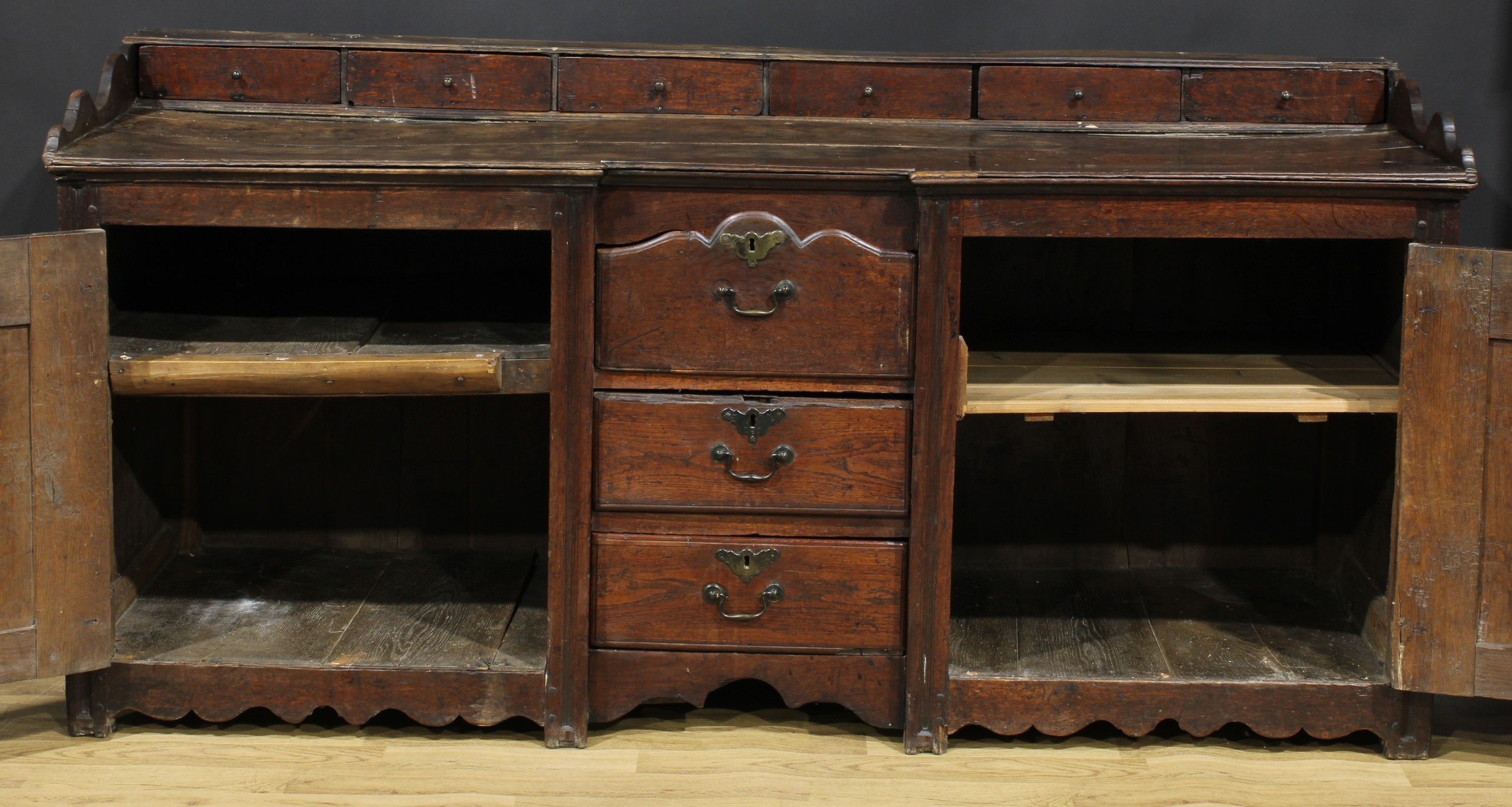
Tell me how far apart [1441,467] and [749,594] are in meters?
1.20

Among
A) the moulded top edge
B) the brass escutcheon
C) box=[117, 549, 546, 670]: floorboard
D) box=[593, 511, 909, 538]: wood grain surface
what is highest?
the moulded top edge

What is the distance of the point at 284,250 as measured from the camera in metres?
3.20

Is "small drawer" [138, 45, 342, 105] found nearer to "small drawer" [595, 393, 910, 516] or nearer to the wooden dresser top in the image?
the wooden dresser top

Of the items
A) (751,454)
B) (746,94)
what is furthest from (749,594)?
(746,94)

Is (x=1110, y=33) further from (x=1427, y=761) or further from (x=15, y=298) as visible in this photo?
(x=15, y=298)

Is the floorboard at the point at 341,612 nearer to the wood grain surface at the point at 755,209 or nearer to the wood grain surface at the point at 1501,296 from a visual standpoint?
the wood grain surface at the point at 755,209

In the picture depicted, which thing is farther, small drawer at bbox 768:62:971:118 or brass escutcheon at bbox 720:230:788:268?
small drawer at bbox 768:62:971:118

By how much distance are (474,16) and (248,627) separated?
1.40 meters

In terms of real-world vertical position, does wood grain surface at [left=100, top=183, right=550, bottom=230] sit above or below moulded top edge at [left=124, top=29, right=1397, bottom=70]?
below

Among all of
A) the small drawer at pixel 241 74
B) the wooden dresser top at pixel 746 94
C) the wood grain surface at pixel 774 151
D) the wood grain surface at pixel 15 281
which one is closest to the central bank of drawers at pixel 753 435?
the wood grain surface at pixel 774 151

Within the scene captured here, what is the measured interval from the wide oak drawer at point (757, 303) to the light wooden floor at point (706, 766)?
71cm

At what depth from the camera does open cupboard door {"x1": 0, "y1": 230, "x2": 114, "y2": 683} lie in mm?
2416

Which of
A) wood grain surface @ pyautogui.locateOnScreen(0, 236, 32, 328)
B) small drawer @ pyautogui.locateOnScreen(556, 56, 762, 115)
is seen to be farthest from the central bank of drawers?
wood grain surface @ pyautogui.locateOnScreen(0, 236, 32, 328)

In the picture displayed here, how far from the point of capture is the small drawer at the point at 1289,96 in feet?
9.38
